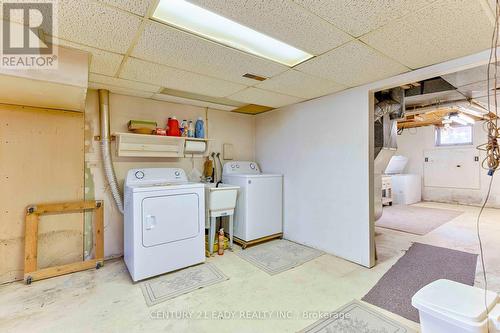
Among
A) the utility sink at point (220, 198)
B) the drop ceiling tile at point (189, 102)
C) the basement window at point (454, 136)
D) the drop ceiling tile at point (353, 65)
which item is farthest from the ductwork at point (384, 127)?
the basement window at point (454, 136)

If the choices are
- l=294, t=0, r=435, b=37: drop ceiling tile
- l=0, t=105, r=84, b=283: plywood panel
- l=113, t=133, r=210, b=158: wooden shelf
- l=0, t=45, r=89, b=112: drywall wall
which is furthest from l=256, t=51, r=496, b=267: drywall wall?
l=0, t=105, r=84, b=283: plywood panel

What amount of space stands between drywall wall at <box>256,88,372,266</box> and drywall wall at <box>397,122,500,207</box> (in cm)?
583

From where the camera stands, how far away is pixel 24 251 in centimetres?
248

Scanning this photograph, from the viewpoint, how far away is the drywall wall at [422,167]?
6.24m

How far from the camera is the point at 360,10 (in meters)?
1.43

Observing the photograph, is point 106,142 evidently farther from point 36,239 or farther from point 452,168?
point 452,168

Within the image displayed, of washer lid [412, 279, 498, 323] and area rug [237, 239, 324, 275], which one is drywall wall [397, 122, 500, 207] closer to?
area rug [237, 239, 324, 275]

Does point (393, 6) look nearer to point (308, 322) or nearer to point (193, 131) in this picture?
point (308, 322)

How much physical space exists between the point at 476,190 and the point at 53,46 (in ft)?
29.7

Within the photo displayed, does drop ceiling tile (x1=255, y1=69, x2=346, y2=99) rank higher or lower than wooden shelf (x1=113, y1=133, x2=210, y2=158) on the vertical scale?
higher

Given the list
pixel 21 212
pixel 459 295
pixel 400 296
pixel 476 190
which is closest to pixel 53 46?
pixel 21 212

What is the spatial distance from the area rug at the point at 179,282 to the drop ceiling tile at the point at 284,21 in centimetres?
233

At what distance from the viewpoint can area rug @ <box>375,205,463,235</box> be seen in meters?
4.46

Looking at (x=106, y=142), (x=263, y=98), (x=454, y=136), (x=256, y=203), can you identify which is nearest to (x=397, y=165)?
(x=454, y=136)
